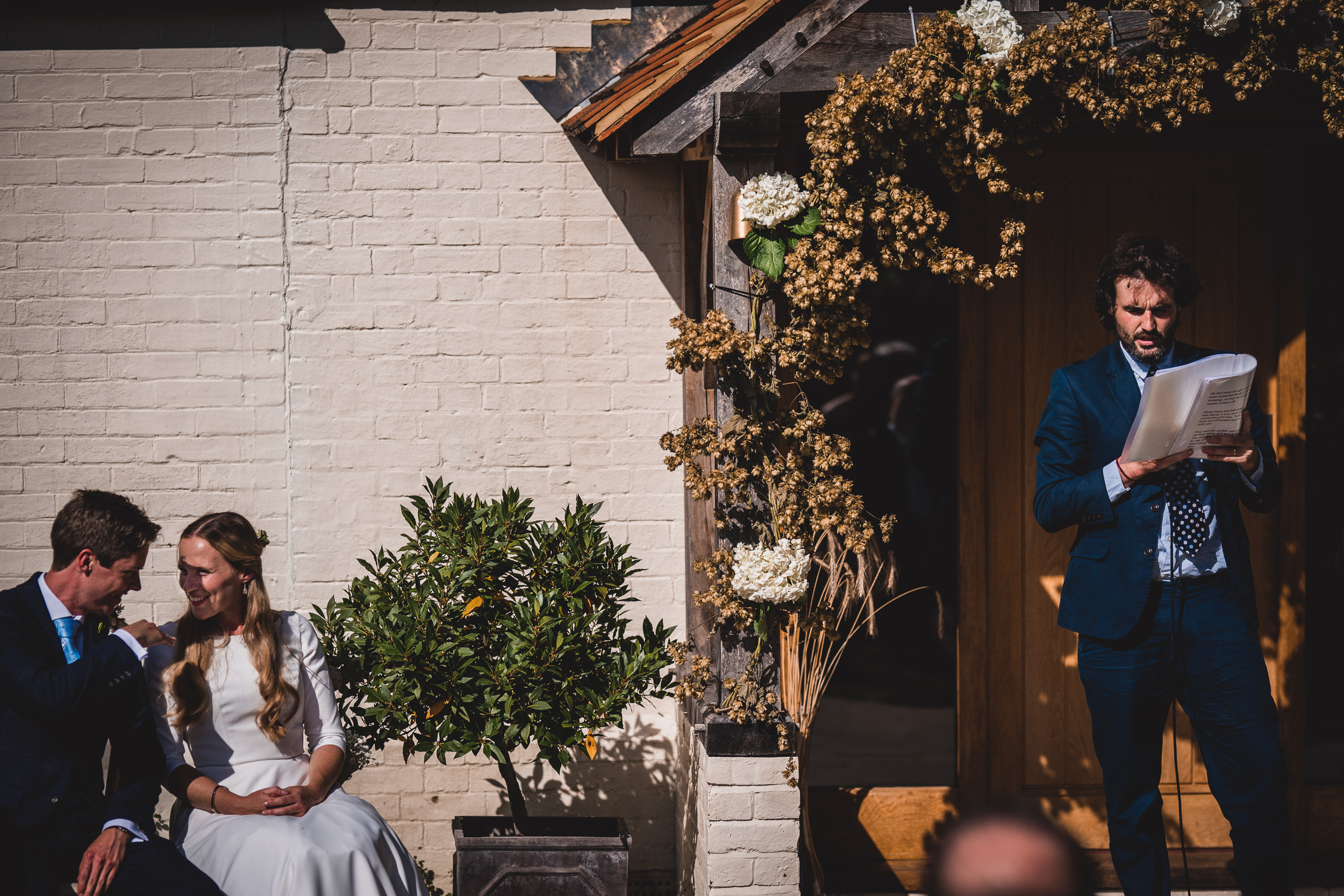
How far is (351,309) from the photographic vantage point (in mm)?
3938

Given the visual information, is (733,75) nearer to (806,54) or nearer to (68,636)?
(806,54)

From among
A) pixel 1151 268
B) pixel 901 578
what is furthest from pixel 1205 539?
pixel 901 578

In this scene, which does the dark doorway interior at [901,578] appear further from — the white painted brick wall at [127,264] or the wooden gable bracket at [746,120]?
the white painted brick wall at [127,264]

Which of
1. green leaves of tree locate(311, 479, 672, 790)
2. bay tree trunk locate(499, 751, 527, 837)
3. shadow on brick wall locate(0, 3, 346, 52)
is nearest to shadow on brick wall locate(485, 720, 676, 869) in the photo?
bay tree trunk locate(499, 751, 527, 837)

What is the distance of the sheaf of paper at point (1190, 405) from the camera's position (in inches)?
103

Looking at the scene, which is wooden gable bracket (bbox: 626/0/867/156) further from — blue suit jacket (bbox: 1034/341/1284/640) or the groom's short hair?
the groom's short hair

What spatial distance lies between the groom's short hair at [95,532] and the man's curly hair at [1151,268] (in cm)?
255

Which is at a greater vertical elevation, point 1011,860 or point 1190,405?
point 1190,405

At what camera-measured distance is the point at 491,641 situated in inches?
132

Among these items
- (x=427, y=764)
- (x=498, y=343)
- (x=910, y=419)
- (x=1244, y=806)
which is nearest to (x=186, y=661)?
(x=427, y=764)

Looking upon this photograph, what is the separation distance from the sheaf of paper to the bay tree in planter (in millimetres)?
1451

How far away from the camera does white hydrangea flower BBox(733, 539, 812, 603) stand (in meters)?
3.09

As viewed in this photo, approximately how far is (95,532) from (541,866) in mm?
1559

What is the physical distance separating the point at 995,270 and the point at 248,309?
2.51 m
